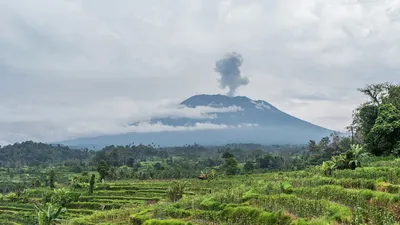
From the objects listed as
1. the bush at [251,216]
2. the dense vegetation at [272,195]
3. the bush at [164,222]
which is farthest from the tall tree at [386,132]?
the bush at [164,222]

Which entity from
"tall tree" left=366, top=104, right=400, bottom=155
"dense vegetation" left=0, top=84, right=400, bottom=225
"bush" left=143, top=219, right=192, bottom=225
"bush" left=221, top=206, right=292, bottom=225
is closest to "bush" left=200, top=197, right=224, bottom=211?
"dense vegetation" left=0, top=84, right=400, bottom=225

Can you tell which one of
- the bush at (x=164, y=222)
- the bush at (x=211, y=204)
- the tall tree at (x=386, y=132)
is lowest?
the bush at (x=164, y=222)

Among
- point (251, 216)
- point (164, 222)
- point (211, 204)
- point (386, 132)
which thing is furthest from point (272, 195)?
point (386, 132)

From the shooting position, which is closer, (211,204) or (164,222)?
(164,222)

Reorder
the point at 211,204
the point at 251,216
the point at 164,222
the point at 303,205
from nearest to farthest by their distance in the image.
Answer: the point at 303,205
the point at 251,216
the point at 164,222
the point at 211,204

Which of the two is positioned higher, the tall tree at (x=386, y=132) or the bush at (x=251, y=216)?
the tall tree at (x=386, y=132)

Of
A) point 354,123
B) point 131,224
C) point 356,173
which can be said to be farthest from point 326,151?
point 131,224

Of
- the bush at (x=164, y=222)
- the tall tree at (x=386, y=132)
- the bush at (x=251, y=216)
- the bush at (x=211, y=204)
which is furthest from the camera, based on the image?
the tall tree at (x=386, y=132)

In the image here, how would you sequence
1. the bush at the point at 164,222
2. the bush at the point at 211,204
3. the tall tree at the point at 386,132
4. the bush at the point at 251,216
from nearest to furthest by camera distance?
the bush at the point at 251,216 → the bush at the point at 164,222 → the bush at the point at 211,204 → the tall tree at the point at 386,132

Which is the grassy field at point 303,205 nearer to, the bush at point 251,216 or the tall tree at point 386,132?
the bush at point 251,216

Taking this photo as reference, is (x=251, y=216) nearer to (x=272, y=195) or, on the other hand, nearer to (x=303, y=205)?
(x=303, y=205)

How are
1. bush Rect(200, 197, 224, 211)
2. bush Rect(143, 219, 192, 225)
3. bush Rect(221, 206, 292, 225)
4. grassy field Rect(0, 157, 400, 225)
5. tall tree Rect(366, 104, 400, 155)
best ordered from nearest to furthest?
grassy field Rect(0, 157, 400, 225) < bush Rect(221, 206, 292, 225) < bush Rect(143, 219, 192, 225) < bush Rect(200, 197, 224, 211) < tall tree Rect(366, 104, 400, 155)

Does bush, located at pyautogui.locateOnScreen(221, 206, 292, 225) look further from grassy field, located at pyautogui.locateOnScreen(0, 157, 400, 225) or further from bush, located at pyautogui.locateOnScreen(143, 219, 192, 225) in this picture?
bush, located at pyautogui.locateOnScreen(143, 219, 192, 225)

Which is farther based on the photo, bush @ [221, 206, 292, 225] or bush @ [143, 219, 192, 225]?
bush @ [143, 219, 192, 225]
